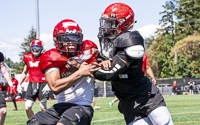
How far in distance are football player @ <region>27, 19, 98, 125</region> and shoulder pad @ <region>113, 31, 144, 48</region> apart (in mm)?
384

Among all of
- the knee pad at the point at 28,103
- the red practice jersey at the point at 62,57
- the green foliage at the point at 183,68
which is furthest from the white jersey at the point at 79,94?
the green foliage at the point at 183,68

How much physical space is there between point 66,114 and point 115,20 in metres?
1.24

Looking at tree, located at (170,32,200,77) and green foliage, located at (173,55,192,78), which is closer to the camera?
green foliage, located at (173,55,192,78)

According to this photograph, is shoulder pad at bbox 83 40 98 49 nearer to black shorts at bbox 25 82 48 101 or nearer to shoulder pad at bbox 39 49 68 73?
shoulder pad at bbox 39 49 68 73

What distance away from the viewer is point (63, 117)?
3057mm

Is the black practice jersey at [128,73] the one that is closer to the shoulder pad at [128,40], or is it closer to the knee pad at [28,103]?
the shoulder pad at [128,40]

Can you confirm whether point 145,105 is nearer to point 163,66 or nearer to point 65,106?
point 65,106

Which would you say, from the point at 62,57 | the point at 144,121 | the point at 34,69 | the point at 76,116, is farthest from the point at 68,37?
the point at 34,69

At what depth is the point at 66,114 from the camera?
306cm

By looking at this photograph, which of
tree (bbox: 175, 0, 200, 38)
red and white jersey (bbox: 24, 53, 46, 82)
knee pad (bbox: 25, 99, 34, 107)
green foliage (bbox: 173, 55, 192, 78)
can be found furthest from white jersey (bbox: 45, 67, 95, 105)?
tree (bbox: 175, 0, 200, 38)

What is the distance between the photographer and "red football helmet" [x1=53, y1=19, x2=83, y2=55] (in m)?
3.35

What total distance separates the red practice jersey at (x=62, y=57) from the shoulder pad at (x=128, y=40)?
1.66ft

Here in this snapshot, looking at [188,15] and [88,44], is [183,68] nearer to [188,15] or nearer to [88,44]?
[188,15]

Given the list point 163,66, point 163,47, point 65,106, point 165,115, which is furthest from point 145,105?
point 163,47
